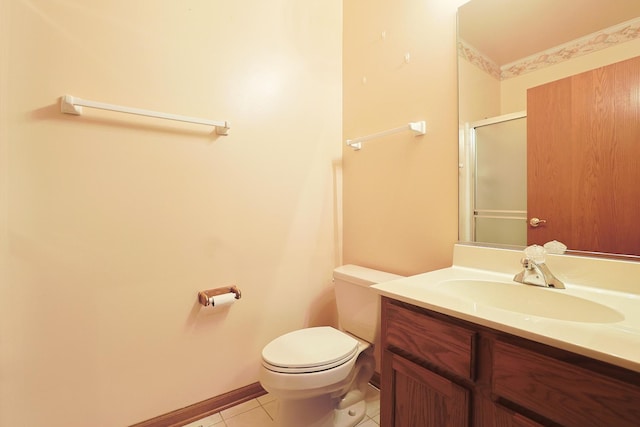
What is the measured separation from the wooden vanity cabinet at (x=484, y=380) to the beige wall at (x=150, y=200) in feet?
2.92

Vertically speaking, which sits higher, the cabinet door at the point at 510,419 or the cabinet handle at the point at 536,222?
the cabinet handle at the point at 536,222

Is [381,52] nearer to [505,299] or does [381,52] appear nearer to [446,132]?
[446,132]

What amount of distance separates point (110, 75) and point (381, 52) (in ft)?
4.37

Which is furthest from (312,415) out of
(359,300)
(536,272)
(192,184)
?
(192,184)

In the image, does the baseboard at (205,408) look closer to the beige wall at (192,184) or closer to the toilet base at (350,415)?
the beige wall at (192,184)

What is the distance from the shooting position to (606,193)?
0.86 metres

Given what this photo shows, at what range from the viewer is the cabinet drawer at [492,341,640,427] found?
490 millimetres

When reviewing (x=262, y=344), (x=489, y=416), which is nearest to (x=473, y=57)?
(x=489, y=416)

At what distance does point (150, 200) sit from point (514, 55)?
162cm

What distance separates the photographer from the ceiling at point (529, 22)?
0.88 meters

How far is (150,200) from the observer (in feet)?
4.12

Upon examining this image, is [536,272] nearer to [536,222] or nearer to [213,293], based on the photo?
[536,222]

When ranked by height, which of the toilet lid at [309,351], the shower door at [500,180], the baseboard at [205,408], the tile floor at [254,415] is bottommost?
the tile floor at [254,415]

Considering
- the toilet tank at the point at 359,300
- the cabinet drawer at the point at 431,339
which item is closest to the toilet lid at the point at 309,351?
the toilet tank at the point at 359,300
